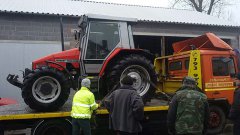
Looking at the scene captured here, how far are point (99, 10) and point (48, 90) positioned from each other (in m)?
10.5

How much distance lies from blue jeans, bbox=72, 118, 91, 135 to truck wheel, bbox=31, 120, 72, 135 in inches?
21.5

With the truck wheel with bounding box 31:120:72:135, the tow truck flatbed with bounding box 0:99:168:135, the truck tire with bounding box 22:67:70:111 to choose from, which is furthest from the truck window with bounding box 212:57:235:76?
the truck wheel with bounding box 31:120:72:135

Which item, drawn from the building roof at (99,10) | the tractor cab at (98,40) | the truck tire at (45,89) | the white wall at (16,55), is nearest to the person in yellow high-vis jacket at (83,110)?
the truck tire at (45,89)

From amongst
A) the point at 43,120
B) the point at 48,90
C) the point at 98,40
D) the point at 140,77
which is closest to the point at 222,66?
the point at 140,77

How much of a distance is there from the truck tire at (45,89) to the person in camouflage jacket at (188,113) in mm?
3023

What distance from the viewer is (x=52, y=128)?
754cm

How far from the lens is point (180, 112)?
5.46 meters

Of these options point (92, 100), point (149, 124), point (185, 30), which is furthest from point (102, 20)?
point (185, 30)

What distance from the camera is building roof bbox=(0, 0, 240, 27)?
1466 cm

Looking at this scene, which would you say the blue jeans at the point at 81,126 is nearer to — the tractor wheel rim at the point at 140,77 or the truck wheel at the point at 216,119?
the tractor wheel rim at the point at 140,77

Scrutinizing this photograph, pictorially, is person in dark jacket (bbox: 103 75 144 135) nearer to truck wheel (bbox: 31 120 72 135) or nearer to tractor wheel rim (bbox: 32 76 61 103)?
truck wheel (bbox: 31 120 72 135)

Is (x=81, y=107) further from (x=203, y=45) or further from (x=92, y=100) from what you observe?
(x=203, y=45)

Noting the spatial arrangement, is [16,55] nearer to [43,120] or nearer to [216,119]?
[43,120]

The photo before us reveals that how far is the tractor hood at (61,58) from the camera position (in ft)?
27.2
